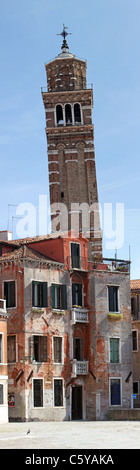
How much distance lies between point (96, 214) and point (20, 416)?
4138cm

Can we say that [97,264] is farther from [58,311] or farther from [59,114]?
[59,114]

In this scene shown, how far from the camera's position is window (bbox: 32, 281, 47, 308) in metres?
49.1

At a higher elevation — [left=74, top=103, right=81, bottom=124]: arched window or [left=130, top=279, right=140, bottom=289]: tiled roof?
[left=74, top=103, right=81, bottom=124]: arched window

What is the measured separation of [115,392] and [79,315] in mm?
5577

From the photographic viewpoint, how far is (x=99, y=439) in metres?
28.6

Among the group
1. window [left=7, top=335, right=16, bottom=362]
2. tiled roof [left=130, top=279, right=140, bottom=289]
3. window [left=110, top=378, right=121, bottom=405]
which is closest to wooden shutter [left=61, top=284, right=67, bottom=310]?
window [left=7, top=335, right=16, bottom=362]

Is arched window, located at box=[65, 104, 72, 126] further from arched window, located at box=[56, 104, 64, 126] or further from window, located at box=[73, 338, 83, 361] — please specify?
window, located at box=[73, 338, 83, 361]

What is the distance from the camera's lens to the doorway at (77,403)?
50.6 metres

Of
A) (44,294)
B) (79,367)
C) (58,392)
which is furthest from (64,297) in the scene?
(58,392)

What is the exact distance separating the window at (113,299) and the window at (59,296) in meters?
3.62

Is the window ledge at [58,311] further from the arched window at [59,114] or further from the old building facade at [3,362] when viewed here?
the arched window at [59,114]

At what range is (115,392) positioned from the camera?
169 feet

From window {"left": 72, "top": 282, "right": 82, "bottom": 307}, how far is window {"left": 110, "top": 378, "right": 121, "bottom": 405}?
5527 millimetres

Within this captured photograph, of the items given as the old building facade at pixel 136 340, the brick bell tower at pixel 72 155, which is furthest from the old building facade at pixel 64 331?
the brick bell tower at pixel 72 155
